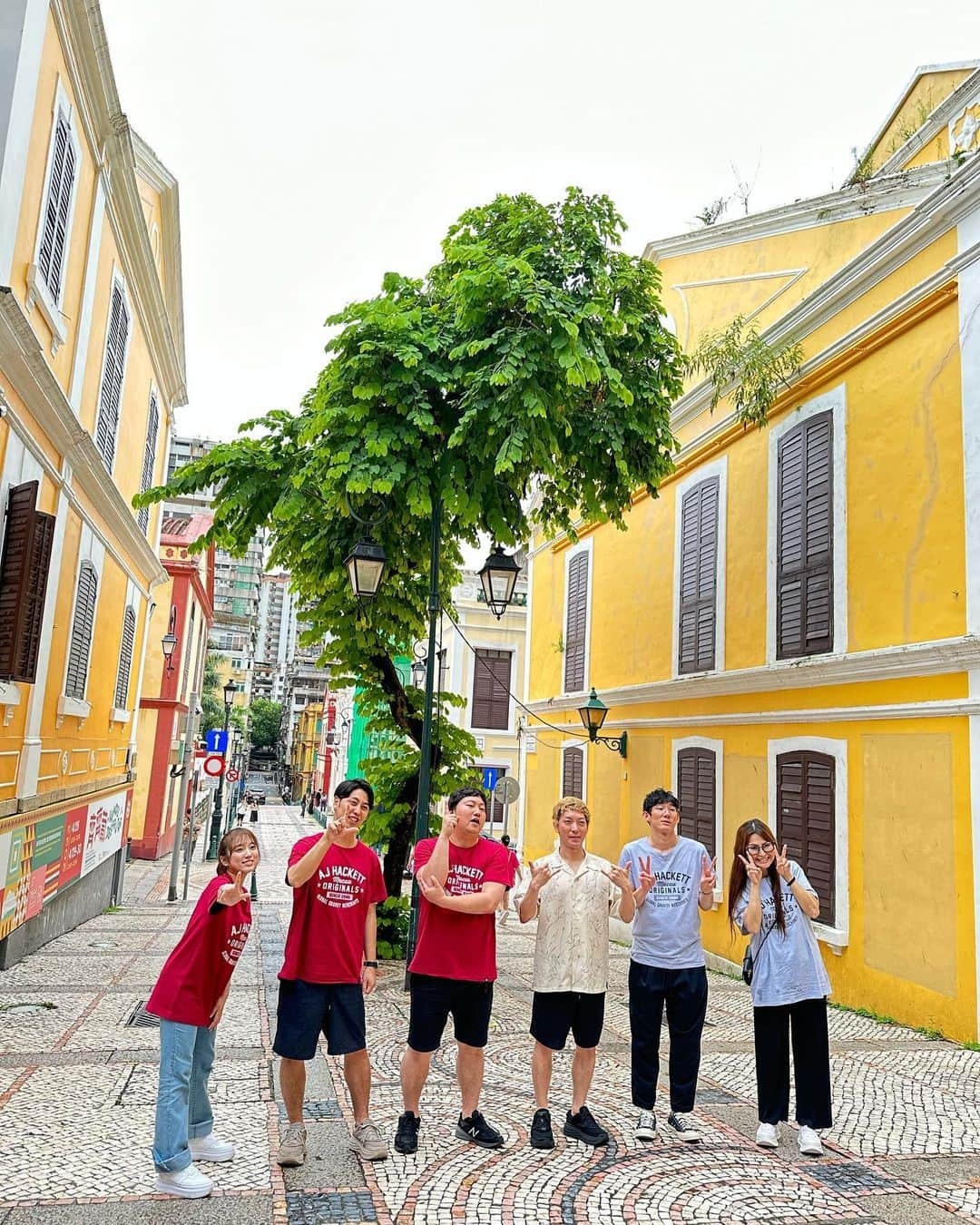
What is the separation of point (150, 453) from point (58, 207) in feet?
25.6

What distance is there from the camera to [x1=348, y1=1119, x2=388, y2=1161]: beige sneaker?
14.6 feet

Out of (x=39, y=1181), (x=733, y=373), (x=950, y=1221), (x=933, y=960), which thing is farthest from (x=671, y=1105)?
(x=733, y=373)

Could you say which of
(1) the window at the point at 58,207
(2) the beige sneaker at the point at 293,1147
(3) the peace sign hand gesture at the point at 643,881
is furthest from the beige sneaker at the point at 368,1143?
(1) the window at the point at 58,207

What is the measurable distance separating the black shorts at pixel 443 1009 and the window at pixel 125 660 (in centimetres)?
1140

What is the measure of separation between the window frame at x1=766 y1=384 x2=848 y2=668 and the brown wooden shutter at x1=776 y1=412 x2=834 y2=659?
0.06m

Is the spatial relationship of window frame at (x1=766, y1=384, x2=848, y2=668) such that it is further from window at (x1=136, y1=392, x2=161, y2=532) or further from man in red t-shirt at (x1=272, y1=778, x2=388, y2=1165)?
window at (x1=136, y1=392, x2=161, y2=532)

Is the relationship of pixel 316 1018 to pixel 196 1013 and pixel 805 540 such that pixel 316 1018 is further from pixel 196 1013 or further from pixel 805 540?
pixel 805 540

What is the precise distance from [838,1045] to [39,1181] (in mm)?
5849

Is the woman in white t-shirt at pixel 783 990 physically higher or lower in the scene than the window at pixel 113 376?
lower

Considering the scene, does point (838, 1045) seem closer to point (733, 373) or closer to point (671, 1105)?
point (671, 1105)

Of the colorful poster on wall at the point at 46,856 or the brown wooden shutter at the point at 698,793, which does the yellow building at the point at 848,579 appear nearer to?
the brown wooden shutter at the point at 698,793

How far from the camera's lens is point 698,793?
12.2m

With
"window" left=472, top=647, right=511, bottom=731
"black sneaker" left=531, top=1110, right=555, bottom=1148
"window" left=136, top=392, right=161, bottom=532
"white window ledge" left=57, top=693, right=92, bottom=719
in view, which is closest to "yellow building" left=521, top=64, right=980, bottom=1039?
"black sneaker" left=531, top=1110, right=555, bottom=1148

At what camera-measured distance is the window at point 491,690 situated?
2795cm
